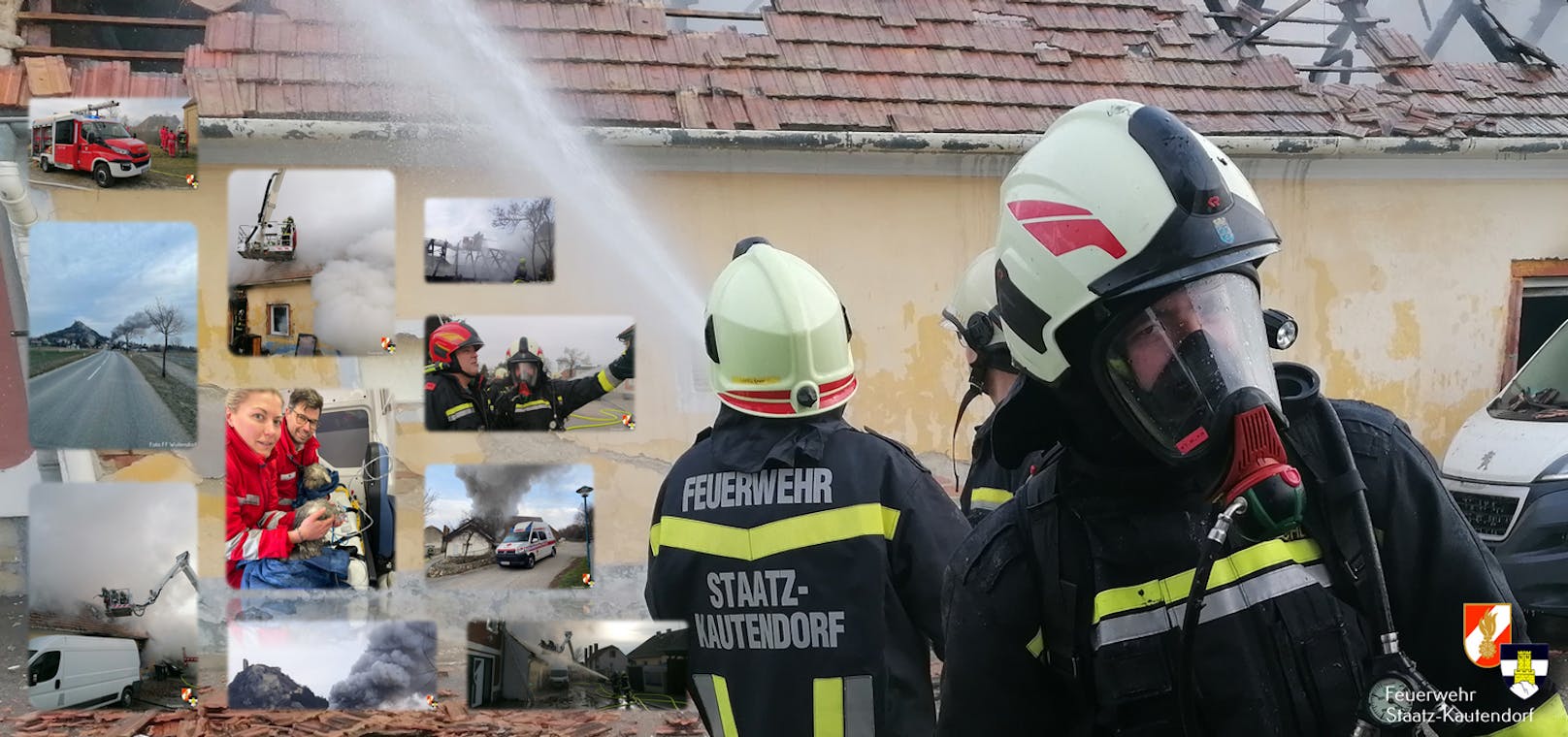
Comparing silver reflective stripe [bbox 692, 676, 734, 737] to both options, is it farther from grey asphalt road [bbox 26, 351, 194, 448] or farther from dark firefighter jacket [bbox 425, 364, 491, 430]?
grey asphalt road [bbox 26, 351, 194, 448]

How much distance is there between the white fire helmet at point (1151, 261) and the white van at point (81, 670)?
4.23 m

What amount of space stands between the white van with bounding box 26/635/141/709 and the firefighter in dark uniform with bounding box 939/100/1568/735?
411cm

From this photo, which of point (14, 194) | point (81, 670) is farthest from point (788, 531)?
point (14, 194)

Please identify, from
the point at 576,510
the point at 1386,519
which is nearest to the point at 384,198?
the point at 576,510

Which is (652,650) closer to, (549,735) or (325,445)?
(325,445)

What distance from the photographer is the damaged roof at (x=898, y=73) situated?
21.4 feet

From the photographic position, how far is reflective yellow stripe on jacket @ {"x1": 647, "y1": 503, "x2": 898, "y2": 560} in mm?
2838

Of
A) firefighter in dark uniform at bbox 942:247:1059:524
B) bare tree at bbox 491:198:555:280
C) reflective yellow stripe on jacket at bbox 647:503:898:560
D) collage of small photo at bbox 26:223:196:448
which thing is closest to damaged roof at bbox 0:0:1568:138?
bare tree at bbox 491:198:555:280

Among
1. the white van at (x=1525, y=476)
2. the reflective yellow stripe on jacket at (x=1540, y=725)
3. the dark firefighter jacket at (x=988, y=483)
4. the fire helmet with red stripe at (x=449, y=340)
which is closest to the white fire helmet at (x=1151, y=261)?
the reflective yellow stripe on jacket at (x=1540, y=725)

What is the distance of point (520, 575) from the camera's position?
5.09 metres

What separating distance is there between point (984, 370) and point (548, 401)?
2003mm

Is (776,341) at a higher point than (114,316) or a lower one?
lower

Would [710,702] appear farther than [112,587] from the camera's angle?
No

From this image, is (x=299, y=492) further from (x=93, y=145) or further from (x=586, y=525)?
(x=93, y=145)
